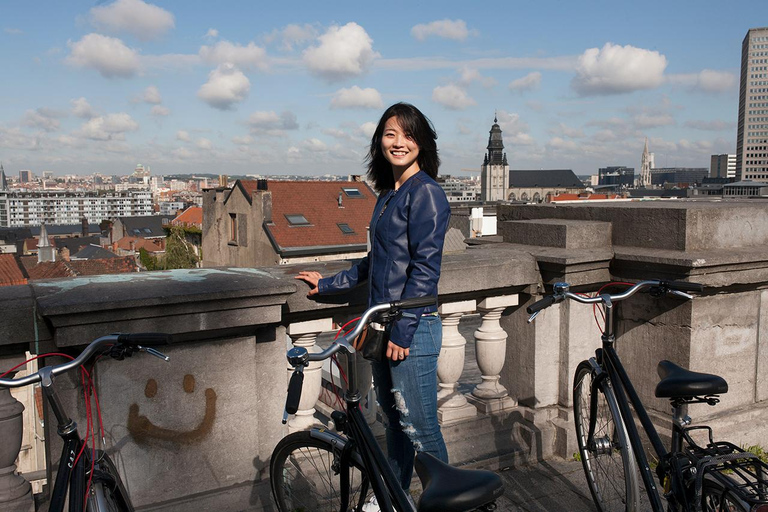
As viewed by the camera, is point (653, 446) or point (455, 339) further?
point (455, 339)

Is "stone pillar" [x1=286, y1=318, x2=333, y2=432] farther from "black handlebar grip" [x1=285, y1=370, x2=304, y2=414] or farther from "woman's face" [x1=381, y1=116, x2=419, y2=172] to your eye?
"black handlebar grip" [x1=285, y1=370, x2=304, y2=414]

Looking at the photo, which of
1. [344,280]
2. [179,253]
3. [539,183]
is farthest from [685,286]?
[539,183]

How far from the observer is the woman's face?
2660 mm

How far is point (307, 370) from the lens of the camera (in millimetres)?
3014

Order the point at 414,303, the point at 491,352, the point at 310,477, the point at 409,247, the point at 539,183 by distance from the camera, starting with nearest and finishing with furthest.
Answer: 1. the point at 414,303
2. the point at 409,247
3. the point at 310,477
4. the point at 491,352
5. the point at 539,183

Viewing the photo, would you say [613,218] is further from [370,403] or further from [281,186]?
[281,186]

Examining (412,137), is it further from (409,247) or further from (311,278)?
(311,278)

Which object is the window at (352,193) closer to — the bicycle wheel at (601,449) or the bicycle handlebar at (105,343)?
the bicycle wheel at (601,449)

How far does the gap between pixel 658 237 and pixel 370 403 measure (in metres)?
1.78

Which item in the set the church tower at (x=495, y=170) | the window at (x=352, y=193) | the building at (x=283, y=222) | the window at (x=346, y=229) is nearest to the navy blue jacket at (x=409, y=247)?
the building at (x=283, y=222)

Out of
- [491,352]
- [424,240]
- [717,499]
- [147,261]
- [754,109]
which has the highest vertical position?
[754,109]

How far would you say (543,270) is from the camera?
3611 mm

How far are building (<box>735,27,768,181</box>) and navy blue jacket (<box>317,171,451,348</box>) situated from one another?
17539 cm

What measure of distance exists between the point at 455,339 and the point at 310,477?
3.55 ft
